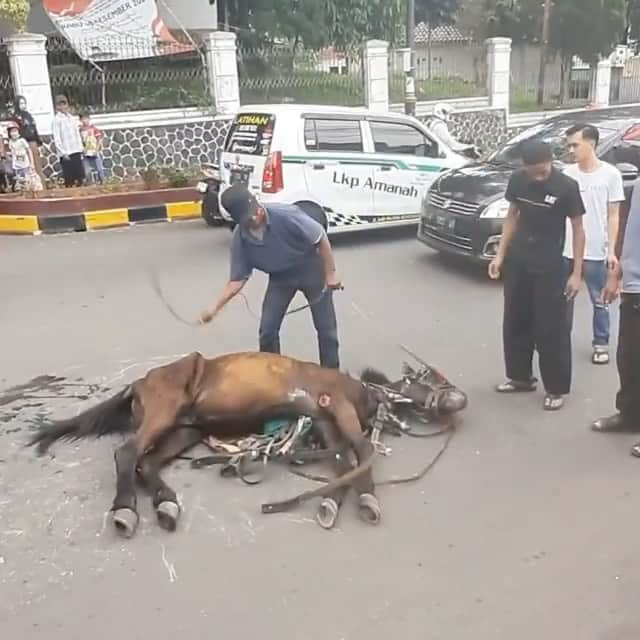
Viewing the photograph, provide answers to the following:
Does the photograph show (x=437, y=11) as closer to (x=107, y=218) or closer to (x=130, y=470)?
(x=107, y=218)

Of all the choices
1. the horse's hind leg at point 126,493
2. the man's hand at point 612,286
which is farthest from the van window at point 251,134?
the horse's hind leg at point 126,493

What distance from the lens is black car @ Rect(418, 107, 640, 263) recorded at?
27.0ft

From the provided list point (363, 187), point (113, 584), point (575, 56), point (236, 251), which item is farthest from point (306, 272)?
point (575, 56)

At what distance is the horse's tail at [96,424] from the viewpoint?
4.59 m

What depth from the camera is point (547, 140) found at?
9359 millimetres

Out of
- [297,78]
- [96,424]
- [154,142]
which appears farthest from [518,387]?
[297,78]

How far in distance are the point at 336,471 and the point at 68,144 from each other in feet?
32.9

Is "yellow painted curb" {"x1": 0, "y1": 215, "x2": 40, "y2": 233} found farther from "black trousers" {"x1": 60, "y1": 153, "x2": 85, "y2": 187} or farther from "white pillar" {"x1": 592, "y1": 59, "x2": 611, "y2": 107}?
"white pillar" {"x1": 592, "y1": 59, "x2": 611, "y2": 107}

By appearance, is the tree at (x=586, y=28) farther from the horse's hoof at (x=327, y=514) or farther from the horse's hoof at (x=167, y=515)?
the horse's hoof at (x=167, y=515)

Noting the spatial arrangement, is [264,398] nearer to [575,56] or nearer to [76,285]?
[76,285]

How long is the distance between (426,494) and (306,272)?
170 centimetres

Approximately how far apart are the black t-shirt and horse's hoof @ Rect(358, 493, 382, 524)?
196 centimetres

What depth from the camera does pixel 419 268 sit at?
29.5 feet

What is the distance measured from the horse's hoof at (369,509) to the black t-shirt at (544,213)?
1963 mm
